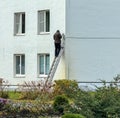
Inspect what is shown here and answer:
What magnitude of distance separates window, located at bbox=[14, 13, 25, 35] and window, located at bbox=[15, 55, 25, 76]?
1.89 m

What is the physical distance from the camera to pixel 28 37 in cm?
4622

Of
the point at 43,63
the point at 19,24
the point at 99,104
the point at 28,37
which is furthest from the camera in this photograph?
the point at 19,24

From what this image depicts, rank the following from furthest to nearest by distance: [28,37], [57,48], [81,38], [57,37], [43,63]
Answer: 1. [28,37]
2. [43,63]
3. [81,38]
4. [57,48]
5. [57,37]

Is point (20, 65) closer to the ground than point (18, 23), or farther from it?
closer to the ground

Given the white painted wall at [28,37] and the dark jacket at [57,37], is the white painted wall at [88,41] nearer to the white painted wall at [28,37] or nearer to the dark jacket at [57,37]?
the white painted wall at [28,37]

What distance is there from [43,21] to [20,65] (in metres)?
4.16

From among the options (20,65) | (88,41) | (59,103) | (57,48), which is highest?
(88,41)

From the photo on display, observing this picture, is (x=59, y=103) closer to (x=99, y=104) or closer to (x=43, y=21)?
(x=99, y=104)

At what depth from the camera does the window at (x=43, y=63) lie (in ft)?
148

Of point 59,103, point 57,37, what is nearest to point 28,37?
point 57,37

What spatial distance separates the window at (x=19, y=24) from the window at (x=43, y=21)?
1.94 m

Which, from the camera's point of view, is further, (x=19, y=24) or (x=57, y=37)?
(x=19, y=24)

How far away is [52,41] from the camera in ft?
144

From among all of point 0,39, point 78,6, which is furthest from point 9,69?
point 78,6
